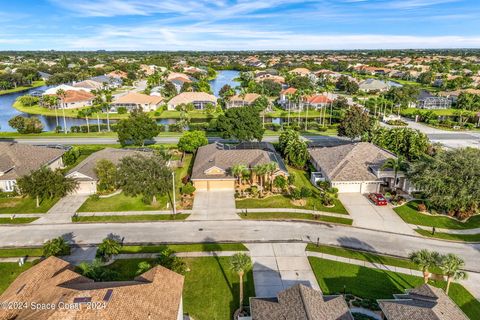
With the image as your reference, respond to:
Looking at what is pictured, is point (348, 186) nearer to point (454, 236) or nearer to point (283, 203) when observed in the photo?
point (283, 203)

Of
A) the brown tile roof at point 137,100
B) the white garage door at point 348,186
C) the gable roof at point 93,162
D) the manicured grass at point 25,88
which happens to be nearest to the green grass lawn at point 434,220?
the white garage door at point 348,186

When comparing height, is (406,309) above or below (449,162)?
below

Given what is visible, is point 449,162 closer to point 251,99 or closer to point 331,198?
point 331,198

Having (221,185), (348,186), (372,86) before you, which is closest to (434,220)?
(348,186)

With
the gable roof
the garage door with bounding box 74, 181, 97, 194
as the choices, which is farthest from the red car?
the garage door with bounding box 74, 181, 97, 194

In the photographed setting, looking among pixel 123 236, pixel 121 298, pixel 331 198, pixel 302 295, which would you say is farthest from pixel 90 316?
pixel 331 198

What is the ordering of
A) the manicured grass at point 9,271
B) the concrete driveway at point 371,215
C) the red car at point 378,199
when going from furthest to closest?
the red car at point 378,199 → the concrete driveway at point 371,215 → the manicured grass at point 9,271

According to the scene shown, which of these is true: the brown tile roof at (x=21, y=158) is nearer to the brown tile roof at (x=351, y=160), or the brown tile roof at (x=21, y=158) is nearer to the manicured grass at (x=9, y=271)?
the manicured grass at (x=9, y=271)
